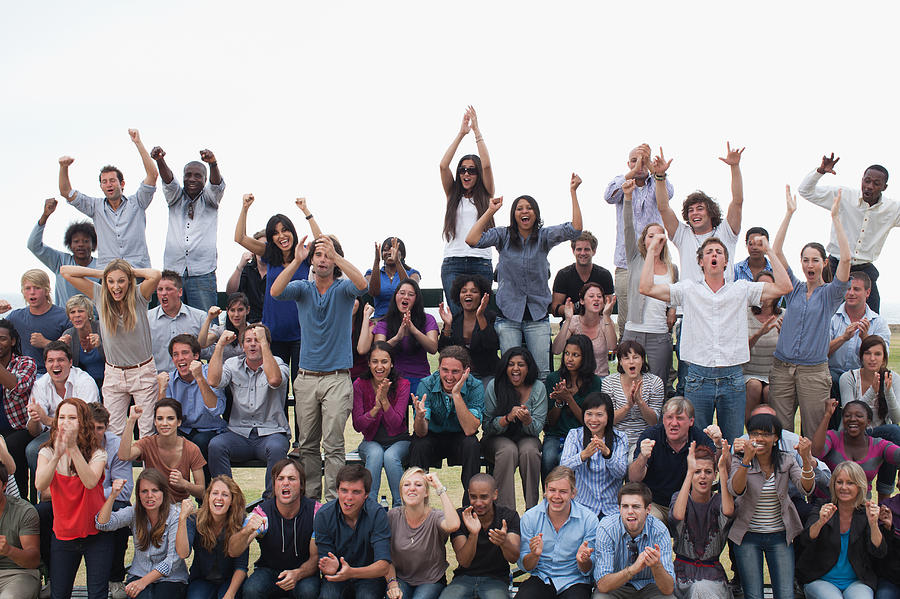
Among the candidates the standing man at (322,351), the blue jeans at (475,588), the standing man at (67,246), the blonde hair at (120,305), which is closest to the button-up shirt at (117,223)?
the standing man at (67,246)

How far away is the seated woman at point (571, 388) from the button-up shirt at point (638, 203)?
137 cm

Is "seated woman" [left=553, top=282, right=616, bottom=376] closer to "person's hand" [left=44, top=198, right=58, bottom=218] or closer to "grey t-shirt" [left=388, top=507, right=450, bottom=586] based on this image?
"grey t-shirt" [left=388, top=507, right=450, bottom=586]

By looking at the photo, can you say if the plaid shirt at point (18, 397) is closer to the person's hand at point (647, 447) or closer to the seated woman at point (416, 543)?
the seated woman at point (416, 543)

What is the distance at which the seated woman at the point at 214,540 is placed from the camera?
650cm

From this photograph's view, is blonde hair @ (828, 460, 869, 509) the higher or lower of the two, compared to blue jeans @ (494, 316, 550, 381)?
lower

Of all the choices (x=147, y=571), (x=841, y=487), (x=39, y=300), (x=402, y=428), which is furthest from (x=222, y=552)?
(x=841, y=487)

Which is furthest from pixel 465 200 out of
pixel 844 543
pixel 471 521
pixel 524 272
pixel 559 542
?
pixel 844 543

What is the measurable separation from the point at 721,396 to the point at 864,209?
306 centimetres

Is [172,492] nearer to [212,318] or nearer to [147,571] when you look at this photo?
[147,571]

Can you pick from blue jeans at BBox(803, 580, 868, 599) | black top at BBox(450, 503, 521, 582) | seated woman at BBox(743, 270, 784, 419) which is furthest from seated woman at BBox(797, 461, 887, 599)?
black top at BBox(450, 503, 521, 582)

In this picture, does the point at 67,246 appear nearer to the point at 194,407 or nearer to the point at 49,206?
the point at 49,206

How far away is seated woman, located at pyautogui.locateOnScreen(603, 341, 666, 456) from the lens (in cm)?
730

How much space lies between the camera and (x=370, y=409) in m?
7.64

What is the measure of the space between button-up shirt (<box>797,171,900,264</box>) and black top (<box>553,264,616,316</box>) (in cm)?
221
